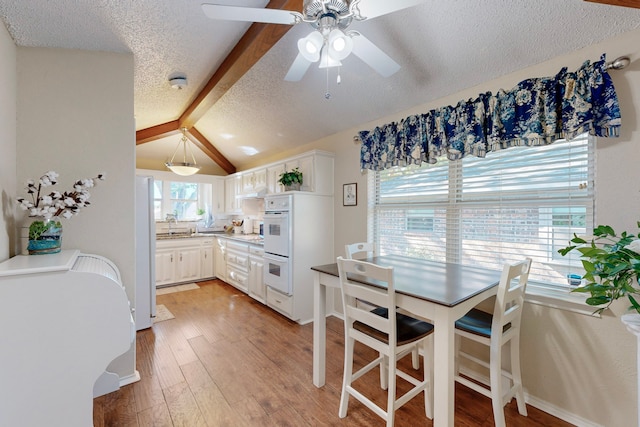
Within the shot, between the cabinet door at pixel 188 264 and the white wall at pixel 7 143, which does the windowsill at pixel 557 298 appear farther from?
the cabinet door at pixel 188 264

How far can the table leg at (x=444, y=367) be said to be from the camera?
138cm

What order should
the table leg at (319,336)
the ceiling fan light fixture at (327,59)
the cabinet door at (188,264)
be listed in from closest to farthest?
the ceiling fan light fixture at (327,59), the table leg at (319,336), the cabinet door at (188,264)

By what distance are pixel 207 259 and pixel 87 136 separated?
3.38 m

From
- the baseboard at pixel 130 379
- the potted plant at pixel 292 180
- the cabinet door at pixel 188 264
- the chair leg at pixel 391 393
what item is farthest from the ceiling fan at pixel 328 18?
the cabinet door at pixel 188 264

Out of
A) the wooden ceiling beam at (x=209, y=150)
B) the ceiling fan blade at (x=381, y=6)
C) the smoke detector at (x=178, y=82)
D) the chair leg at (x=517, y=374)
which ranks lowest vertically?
the chair leg at (x=517, y=374)

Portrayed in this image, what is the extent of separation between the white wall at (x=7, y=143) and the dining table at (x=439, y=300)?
6.52 ft

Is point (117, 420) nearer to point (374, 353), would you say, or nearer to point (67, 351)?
point (67, 351)

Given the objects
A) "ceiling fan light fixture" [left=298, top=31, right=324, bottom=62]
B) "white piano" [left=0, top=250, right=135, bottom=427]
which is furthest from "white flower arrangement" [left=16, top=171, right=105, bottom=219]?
"ceiling fan light fixture" [left=298, top=31, right=324, bottom=62]

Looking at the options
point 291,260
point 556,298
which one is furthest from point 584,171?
point 291,260

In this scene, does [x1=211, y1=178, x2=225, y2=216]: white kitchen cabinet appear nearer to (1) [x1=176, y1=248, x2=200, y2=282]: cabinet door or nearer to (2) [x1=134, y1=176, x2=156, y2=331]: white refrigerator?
(1) [x1=176, y1=248, x2=200, y2=282]: cabinet door

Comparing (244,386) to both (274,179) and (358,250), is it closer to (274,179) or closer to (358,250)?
(358,250)

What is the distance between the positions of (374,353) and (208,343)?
163 centimetres

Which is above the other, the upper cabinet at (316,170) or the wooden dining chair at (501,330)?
the upper cabinet at (316,170)

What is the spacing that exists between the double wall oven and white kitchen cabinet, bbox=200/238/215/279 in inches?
76.4
